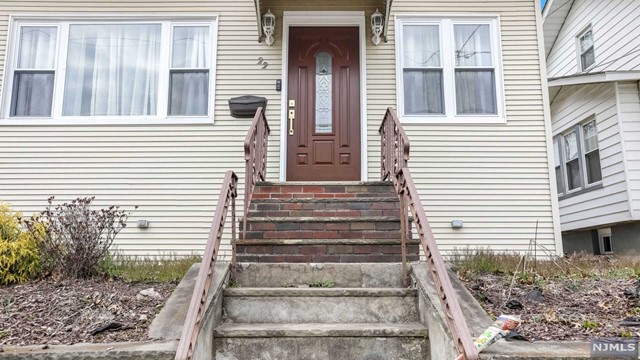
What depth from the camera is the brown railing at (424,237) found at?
238cm

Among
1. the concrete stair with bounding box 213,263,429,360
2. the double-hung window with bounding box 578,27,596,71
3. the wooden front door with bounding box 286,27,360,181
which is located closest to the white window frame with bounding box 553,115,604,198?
the double-hung window with bounding box 578,27,596,71

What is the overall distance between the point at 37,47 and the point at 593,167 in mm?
9598

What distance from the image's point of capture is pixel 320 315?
134 inches

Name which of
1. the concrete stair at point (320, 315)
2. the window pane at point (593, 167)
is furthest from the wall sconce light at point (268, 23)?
the window pane at point (593, 167)

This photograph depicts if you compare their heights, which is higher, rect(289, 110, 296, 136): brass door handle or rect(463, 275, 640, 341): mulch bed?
rect(289, 110, 296, 136): brass door handle

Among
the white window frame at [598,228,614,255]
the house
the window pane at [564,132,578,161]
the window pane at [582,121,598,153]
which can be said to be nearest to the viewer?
the house

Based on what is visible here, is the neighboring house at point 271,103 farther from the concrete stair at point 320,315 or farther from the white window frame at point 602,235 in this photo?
the white window frame at point 602,235

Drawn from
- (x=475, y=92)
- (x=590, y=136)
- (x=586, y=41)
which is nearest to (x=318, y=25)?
(x=475, y=92)

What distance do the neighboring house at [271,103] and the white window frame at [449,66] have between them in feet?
0.06

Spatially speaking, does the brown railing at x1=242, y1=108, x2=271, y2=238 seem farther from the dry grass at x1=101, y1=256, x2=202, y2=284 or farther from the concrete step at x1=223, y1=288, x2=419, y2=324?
the concrete step at x1=223, y1=288, x2=419, y2=324

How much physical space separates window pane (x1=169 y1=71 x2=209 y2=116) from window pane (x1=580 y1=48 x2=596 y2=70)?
8.53 m

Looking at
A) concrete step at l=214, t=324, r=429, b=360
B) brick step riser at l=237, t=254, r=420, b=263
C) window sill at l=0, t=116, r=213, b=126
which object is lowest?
concrete step at l=214, t=324, r=429, b=360

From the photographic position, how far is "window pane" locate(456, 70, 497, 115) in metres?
6.35

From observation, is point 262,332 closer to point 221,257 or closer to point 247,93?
point 221,257
